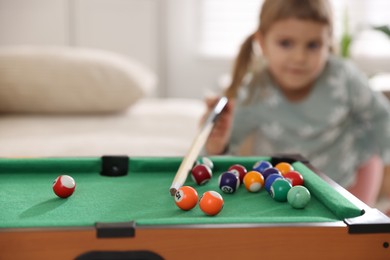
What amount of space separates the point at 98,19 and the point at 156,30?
37cm

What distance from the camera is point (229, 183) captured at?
120cm

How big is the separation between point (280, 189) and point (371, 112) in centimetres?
115

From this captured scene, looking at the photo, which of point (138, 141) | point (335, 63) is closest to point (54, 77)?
point (138, 141)

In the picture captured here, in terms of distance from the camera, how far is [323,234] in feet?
3.06

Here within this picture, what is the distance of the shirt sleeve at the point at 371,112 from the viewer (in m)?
2.13

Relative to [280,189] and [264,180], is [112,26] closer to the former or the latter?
[264,180]

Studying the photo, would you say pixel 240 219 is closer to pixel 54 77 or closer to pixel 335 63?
pixel 335 63

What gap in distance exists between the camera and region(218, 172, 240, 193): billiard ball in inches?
47.3

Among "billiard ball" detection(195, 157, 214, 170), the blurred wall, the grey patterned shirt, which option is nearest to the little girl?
the grey patterned shirt

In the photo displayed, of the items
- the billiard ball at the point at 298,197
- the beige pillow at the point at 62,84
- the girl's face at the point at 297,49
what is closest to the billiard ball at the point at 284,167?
the billiard ball at the point at 298,197

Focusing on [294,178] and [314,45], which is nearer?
[294,178]

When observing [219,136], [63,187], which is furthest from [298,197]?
[219,136]

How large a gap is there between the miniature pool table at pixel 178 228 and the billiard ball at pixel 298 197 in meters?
0.02

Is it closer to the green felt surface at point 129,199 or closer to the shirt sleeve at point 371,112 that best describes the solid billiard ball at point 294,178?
the green felt surface at point 129,199
